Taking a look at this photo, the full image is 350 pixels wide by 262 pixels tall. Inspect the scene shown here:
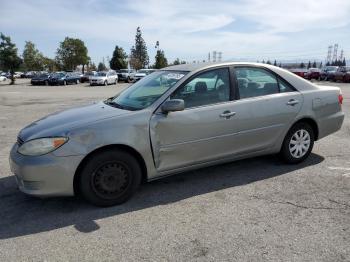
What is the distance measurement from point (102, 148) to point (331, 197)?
2.74 m

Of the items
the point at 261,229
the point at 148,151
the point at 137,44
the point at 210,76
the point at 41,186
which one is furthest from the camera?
the point at 137,44

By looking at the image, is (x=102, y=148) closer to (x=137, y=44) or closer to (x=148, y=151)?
(x=148, y=151)

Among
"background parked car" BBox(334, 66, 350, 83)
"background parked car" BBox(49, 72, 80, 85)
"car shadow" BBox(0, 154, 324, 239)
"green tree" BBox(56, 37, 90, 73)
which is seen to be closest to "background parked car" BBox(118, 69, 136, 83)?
"background parked car" BBox(49, 72, 80, 85)

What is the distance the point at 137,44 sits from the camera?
9231cm

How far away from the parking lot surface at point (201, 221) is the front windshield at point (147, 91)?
1.12m

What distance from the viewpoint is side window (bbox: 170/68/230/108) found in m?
4.56

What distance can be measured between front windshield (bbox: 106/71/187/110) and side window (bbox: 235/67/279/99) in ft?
2.69

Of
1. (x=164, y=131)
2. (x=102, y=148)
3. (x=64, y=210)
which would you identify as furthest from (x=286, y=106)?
(x=64, y=210)

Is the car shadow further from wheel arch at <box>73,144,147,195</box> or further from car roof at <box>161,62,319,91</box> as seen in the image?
car roof at <box>161,62,319,91</box>

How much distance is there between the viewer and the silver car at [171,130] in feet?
12.9

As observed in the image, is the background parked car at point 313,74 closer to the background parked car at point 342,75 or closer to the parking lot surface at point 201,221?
the background parked car at point 342,75

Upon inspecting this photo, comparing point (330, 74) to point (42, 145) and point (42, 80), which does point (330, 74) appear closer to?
point (42, 80)

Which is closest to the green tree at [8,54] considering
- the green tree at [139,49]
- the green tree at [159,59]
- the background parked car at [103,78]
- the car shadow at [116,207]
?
the background parked car at [103,78]

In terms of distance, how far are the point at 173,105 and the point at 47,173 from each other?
1570mm
